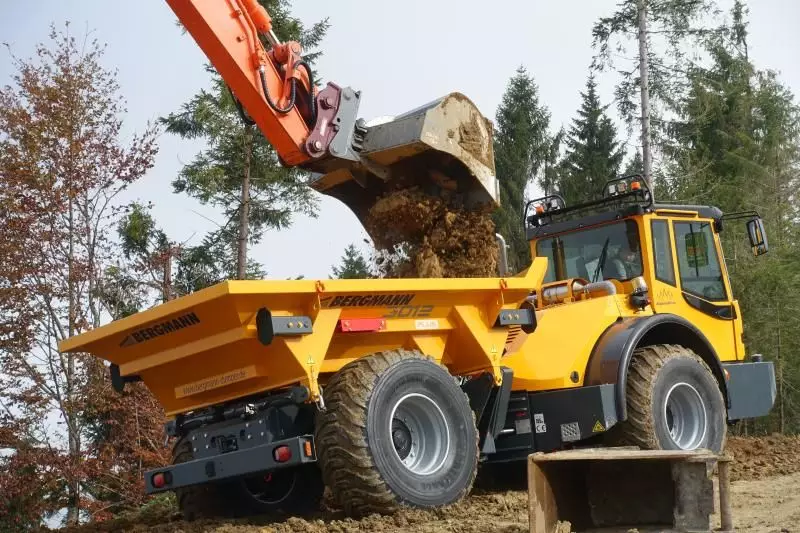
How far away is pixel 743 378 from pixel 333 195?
4.40 meters

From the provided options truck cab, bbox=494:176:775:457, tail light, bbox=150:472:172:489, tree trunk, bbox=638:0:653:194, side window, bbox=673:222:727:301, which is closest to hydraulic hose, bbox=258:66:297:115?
truck cab, bbox=494:176:775:457

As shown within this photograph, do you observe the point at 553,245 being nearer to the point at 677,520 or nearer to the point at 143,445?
the point at 677,520

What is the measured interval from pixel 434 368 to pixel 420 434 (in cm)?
47

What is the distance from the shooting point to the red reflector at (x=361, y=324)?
659 centimetres

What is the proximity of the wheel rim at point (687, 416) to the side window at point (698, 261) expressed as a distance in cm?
115

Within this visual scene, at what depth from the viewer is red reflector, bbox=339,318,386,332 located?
259 inches

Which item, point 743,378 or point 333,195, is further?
point 743,378

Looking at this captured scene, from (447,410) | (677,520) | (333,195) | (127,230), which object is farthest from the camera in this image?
(127,230)

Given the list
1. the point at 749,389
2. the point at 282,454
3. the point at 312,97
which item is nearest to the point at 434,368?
the point at 282,454

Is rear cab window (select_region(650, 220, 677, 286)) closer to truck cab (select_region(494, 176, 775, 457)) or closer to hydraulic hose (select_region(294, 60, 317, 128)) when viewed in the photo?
truck cab (select_region(494, 176, 775, 457))

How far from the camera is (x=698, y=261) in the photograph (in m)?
9.66

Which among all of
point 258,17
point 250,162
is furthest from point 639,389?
point 250,162

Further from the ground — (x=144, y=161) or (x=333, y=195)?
(x=144, y=161)

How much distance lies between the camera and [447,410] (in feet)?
22.4
